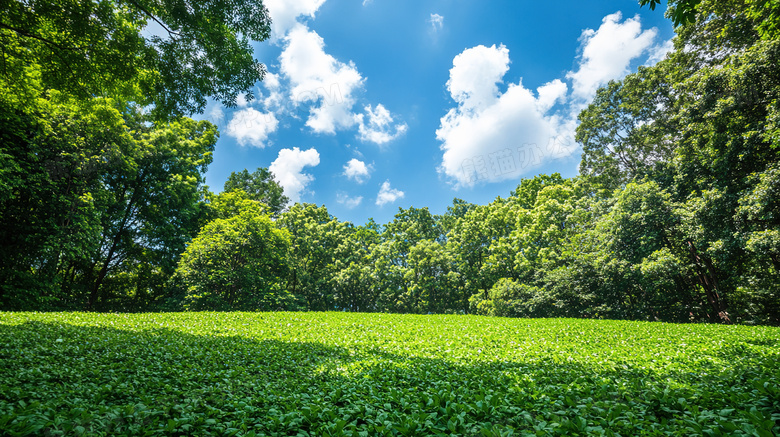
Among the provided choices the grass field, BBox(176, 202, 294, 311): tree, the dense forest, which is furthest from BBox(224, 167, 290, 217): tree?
the grass field

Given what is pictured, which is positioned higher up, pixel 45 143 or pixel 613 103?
pixel 613 103

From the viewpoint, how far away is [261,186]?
126 ft

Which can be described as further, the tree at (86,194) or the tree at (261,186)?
the tree at (261,186)

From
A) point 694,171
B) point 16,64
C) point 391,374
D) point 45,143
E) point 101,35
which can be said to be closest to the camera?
point 391,374

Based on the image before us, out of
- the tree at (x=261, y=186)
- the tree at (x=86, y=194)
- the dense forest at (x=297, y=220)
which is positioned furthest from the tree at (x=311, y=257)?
the tree at (x=86, y=194)

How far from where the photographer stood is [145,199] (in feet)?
72.3

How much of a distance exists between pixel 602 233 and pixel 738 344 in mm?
13547

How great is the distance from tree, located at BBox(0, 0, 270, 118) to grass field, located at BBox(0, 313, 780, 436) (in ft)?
21.2

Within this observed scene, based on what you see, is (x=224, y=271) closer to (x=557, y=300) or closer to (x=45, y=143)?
(x=45, y=143)

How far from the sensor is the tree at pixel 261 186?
36938mm

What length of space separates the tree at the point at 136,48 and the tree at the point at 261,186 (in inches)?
1175

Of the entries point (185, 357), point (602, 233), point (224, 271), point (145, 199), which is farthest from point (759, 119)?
point (145, 199)

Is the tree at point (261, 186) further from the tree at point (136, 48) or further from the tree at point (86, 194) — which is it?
the tree at point (136, 48)

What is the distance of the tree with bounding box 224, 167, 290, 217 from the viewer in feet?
121
